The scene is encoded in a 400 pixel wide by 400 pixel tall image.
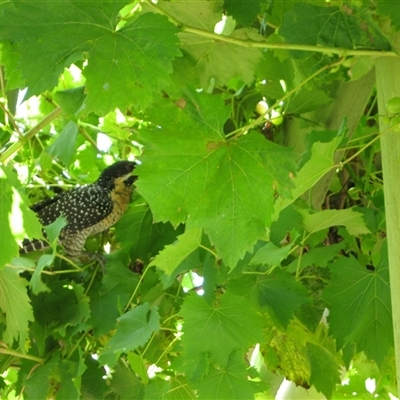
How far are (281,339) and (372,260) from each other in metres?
0.21

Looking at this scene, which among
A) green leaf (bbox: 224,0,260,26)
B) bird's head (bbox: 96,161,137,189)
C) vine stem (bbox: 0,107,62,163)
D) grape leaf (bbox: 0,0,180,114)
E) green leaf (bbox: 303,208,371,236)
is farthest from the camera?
bird's head (bbox: 96,161,137,189)

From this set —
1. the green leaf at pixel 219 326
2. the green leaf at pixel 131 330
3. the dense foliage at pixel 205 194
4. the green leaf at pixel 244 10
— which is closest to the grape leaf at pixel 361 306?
the dense foliage at pixel 205 194

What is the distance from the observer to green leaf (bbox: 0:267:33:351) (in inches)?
37.8

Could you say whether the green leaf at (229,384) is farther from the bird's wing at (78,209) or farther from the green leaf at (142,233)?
the bird's wing at (78,209)

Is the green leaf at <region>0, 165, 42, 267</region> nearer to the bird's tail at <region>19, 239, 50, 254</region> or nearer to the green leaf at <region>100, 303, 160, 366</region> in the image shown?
the green leaf at <region>100, 303, 160, 366</region>

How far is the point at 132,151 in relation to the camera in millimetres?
1314

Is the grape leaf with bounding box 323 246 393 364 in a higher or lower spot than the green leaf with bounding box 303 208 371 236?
lower

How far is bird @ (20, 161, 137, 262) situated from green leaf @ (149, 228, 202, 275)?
37 centimetres

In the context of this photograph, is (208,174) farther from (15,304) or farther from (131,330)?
(15,304)

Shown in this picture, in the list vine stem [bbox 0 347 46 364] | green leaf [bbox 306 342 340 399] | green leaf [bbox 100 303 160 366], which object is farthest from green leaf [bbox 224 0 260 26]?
vine stem [bbox 0 347 46 364]

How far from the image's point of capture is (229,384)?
2.86 ft

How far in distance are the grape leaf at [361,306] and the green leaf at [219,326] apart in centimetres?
10

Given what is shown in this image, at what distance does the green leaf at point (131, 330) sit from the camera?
34.1 inches

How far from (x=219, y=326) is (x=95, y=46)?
369mm
